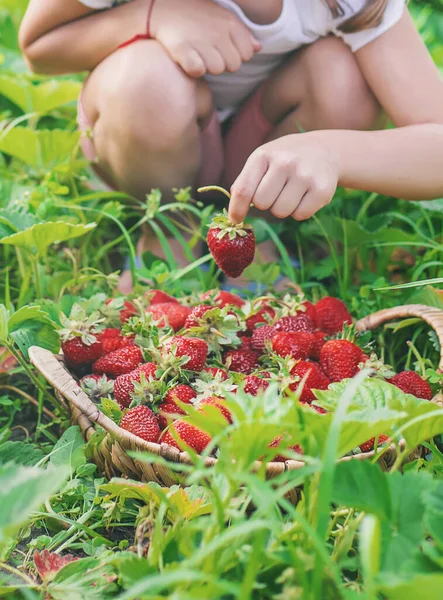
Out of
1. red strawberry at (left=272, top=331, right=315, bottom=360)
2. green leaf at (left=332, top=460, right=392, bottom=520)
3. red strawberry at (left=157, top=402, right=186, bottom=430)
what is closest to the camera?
green leaf at (left=332, top=460, right=392, bottom=520)

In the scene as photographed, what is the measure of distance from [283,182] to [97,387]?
36 centimetres

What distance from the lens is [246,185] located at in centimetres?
92

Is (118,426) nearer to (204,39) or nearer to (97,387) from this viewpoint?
(97,387)

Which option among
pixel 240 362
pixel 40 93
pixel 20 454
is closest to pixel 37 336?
pixel 20 454

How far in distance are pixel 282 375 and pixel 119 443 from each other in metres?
0.23

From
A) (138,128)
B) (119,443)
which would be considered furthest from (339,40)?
(119,443)

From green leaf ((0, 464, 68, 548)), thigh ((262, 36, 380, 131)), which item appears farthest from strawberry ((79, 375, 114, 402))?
thigh ((262, 36, 380, 131))

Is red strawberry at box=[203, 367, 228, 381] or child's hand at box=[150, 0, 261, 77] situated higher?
child's hand at box=[150, 0, 261, 77]

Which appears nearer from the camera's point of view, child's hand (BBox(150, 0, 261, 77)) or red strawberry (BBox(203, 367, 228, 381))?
red strawberry (BBox(203, 367, 228, 381))

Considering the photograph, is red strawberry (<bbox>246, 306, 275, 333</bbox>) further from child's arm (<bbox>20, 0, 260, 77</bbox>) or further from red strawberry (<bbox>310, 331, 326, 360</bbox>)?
child's arm (<bbox>20, 0, 260, 77</bbox>)

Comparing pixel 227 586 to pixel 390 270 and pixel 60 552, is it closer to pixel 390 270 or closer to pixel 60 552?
pixel 60 552

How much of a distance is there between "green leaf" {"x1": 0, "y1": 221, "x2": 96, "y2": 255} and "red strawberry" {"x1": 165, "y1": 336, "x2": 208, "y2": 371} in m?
0.23

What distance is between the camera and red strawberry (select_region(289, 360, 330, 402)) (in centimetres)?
97

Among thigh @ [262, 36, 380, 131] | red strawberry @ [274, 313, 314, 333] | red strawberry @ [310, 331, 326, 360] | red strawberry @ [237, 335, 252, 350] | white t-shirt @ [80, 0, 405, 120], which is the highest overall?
white t-shirt @ [80, 0, 405, 120]
